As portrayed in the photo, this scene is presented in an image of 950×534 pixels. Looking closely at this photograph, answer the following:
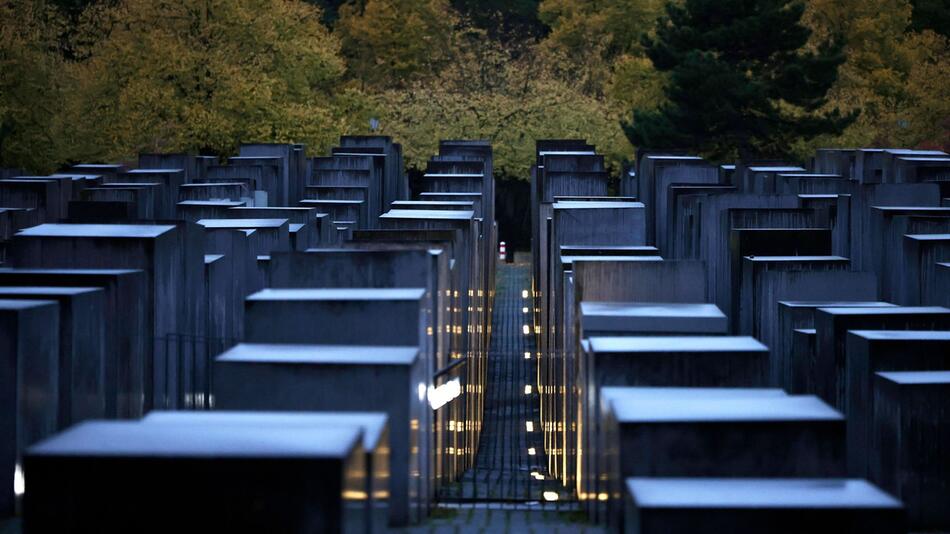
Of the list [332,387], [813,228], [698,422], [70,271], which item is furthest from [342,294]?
[813,228]

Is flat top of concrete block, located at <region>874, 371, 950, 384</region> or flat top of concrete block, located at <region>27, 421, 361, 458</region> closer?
flat top of concrete block, located at <region>27, 421, 361, 458</region>

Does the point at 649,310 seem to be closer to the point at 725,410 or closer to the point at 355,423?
the point at 725,410

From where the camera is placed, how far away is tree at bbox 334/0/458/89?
216 feet

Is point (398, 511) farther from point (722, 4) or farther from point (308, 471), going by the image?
point (722, 4)

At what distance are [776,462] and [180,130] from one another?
37.1m

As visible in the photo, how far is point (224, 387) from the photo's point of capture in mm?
11242

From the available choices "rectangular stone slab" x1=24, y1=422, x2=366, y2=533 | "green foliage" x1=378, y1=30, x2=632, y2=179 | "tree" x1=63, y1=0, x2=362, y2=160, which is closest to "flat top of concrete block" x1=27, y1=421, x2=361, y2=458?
"rectangular stone slab" x1=24, y1=422, x2=366, y2=533

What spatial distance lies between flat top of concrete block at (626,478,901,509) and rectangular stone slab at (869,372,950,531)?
3667 millimetres

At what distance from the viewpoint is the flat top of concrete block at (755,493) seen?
8594 mm

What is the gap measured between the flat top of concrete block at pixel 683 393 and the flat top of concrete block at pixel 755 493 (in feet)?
5.20

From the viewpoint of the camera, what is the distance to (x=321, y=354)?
11.7 meters

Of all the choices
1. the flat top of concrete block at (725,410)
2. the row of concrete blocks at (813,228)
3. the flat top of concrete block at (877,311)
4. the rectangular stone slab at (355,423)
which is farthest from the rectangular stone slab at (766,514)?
the row of concrete blocks at (813,228)

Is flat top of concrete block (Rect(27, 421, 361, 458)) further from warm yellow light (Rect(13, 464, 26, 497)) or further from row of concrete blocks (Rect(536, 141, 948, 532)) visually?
warm yellow light (Rect(13, 464, 26, 497))

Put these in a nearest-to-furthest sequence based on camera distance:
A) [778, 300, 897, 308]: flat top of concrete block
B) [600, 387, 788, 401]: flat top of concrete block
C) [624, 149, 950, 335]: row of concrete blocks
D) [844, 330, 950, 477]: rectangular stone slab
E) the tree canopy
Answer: [600, 387, 788, 401]: flat top of concrete block < [844, 330, 950, 477]: rectangular stone slab < [778, 300, 897, 308]: flat top of concrete block < [624, 149, 950, 335]: row of concrete blocks < the tree canopy
